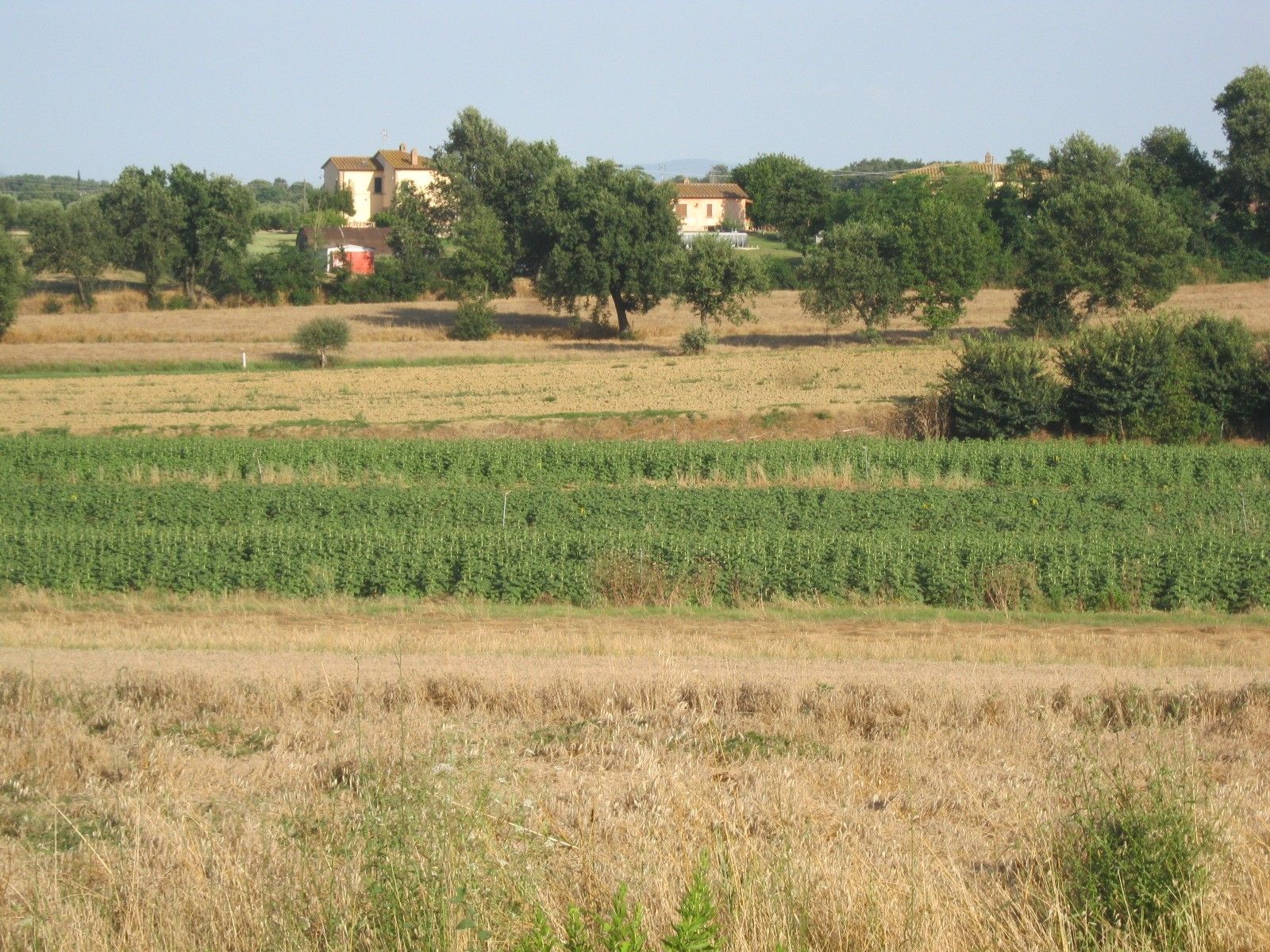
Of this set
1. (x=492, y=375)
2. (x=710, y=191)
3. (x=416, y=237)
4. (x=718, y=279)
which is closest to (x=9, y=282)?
(x=416, y=237)

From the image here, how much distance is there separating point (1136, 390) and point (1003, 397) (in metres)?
3.54

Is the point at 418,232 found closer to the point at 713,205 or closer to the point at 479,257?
the point at 479,257

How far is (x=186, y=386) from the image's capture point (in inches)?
1730

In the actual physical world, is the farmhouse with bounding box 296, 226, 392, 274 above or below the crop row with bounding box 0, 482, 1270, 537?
above

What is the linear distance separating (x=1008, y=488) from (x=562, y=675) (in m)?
16.2

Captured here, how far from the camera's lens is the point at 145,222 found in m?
68.6

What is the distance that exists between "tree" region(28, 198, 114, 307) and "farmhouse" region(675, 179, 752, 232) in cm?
4872

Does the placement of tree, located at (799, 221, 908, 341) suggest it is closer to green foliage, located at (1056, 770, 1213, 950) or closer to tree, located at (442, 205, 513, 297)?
tree, located at (442, 205, 513, 297)

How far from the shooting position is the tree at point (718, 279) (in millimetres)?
54156

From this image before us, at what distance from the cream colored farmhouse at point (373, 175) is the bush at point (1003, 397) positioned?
8613 cm

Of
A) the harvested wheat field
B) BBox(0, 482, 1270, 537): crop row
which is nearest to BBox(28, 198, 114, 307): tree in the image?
BBox(0, 482, 1270, 537): crop row

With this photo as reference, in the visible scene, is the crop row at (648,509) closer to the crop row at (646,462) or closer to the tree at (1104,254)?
the crop row at (646,462)

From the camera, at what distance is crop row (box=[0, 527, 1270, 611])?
1753 centimetres

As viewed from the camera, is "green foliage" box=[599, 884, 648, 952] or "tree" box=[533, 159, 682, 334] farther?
"tree" box=[533, 159, 682, 334]
